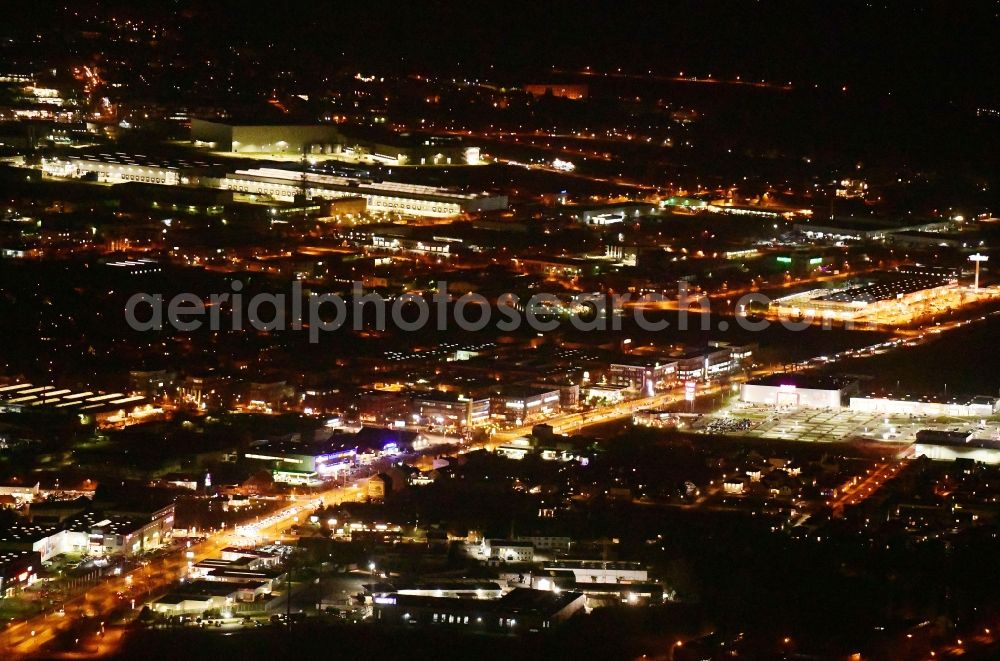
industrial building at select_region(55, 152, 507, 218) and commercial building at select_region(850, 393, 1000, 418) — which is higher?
industrial building at select_region(55, 152, 507, 218)

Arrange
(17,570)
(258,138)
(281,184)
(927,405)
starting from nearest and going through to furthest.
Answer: (17,570), (927,405), (281,184), (258,138)

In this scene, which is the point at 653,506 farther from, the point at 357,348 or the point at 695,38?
the point at 695,38

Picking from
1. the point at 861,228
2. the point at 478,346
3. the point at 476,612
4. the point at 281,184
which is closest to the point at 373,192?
the point at 281,184

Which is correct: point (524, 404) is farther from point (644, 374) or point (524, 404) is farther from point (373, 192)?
point (373, 192)

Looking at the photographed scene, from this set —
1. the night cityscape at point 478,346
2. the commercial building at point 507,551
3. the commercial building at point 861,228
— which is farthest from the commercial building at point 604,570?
the commercial building at point 861,228

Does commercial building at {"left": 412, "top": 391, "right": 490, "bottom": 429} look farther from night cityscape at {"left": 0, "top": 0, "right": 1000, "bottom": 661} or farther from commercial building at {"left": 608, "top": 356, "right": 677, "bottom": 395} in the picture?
commercial building at {"left": 608, "top": 356, "right": 677, "bottom": 395}

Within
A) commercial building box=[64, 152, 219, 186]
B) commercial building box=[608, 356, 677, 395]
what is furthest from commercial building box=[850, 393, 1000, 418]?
commercial building box=[64, 152, 219, 186]

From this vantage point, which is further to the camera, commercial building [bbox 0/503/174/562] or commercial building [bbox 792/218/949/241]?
commercial building [bbox 792/218/949/241]
